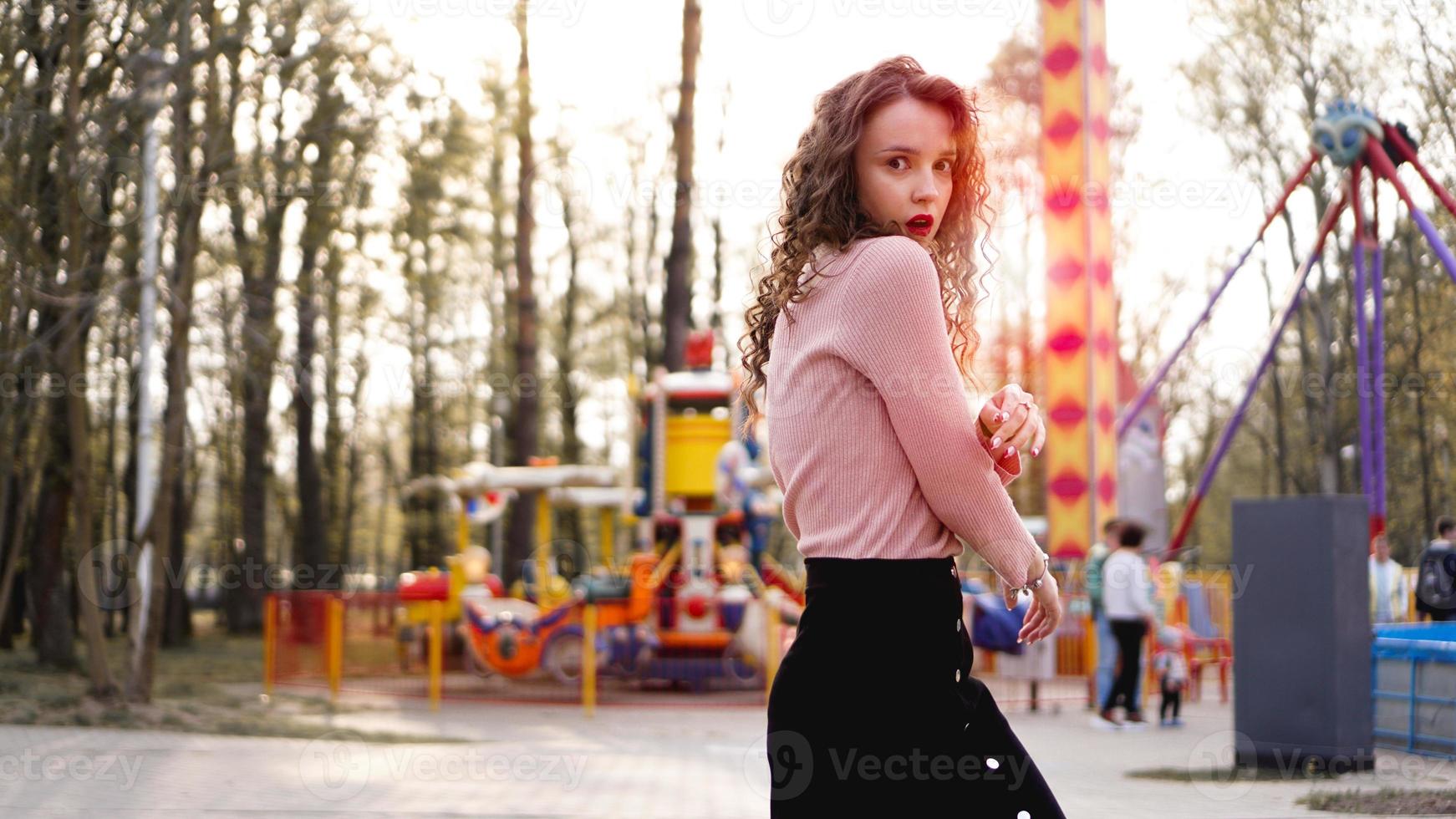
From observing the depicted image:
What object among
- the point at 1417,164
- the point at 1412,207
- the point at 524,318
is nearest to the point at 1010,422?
the point at 1412,207

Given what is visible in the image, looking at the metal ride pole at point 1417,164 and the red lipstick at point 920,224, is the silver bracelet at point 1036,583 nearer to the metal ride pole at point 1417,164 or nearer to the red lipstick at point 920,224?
the red lipstick at point 920,224

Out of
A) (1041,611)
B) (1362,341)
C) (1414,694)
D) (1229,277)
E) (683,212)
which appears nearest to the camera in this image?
(1041,611)

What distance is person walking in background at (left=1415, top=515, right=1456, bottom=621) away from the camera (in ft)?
40.8

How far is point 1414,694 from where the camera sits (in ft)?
30.3

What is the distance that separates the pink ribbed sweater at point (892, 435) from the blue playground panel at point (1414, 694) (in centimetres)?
723

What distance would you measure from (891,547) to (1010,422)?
0.24 meters

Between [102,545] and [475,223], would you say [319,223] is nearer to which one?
[102,545]

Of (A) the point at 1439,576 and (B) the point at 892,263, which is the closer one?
(B) the point at 892,263

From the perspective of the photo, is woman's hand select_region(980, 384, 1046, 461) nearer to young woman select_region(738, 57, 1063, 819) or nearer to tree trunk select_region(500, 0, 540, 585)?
young woman select_region(738, 57, 1063, 819)

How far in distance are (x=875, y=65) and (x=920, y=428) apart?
64 centimetres

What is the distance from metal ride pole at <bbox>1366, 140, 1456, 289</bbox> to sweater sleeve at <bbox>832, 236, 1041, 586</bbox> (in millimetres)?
11037

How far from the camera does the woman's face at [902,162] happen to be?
7.77 ft

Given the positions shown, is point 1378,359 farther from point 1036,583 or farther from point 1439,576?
point 1036,583

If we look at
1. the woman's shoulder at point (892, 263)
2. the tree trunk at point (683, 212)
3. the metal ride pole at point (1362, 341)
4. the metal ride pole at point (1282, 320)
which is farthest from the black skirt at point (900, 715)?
the tree trunk at point (683, 212)
